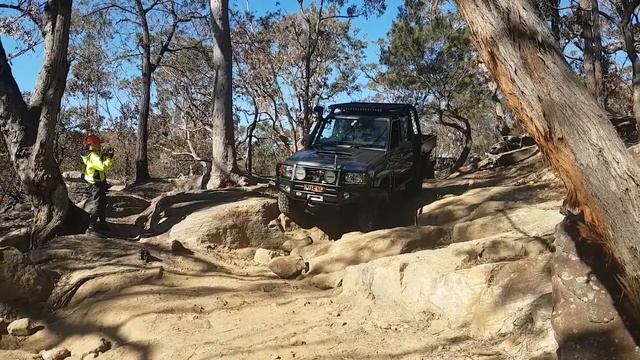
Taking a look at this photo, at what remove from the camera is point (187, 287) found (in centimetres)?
683

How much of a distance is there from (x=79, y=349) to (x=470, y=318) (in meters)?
3.84

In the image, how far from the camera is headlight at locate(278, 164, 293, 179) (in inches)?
352

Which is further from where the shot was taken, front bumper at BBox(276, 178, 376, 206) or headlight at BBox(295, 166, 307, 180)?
headlight at BBox(295, 166, 307, 180)

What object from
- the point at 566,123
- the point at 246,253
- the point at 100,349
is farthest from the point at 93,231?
the point at 566,123

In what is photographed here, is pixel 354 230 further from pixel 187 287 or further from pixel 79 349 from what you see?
pixel 79 349

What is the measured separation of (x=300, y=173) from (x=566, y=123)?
18.7 ft

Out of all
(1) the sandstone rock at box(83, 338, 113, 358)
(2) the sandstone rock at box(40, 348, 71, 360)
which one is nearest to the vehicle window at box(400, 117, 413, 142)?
(1) the sandstone rock at box(83, 338, 113, 358)

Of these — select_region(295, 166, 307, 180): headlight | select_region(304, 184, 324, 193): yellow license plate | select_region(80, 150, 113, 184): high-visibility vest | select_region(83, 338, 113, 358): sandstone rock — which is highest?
select_region(80, 150, 113, 184): high-visibility vest

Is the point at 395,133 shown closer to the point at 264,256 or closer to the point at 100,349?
the point at 264,256

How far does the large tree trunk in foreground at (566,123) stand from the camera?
328 centimetres

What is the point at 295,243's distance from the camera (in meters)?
9.23

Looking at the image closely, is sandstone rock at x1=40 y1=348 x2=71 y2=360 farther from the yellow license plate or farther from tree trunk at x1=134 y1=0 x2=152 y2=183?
tree trunk at x1=134 y1=0 x2=152 y2=183

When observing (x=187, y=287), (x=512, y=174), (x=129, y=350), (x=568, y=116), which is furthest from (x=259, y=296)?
(x=512, y=174)

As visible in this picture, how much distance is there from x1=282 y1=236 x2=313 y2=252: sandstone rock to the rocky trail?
0.02 metres
